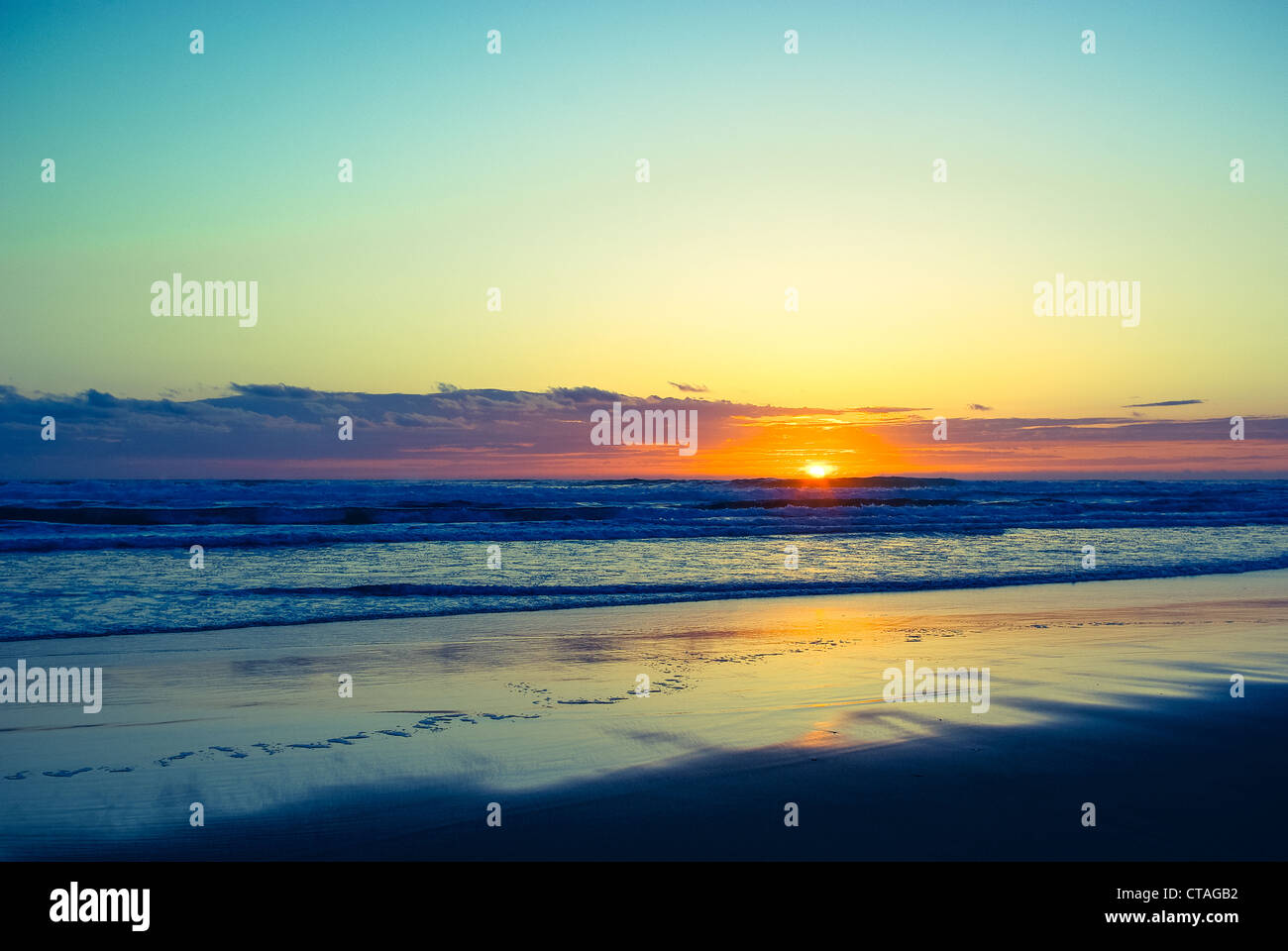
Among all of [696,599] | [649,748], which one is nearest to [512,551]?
[696,599]

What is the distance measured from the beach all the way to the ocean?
314 cm

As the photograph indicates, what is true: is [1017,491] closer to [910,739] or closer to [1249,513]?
[1249,513]

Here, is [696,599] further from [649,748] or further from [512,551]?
[512,551]

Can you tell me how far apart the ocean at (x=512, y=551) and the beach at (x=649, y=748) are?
314 centimetres

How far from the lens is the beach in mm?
5164

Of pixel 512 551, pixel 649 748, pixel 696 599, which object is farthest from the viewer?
pixel 512 551

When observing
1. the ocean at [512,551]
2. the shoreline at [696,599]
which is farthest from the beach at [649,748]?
the ocean at [512,551]

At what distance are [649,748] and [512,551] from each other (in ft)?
54.7

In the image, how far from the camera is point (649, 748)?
6727mm

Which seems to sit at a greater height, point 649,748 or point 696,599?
point 696,599

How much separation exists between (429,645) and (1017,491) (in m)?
61.1
